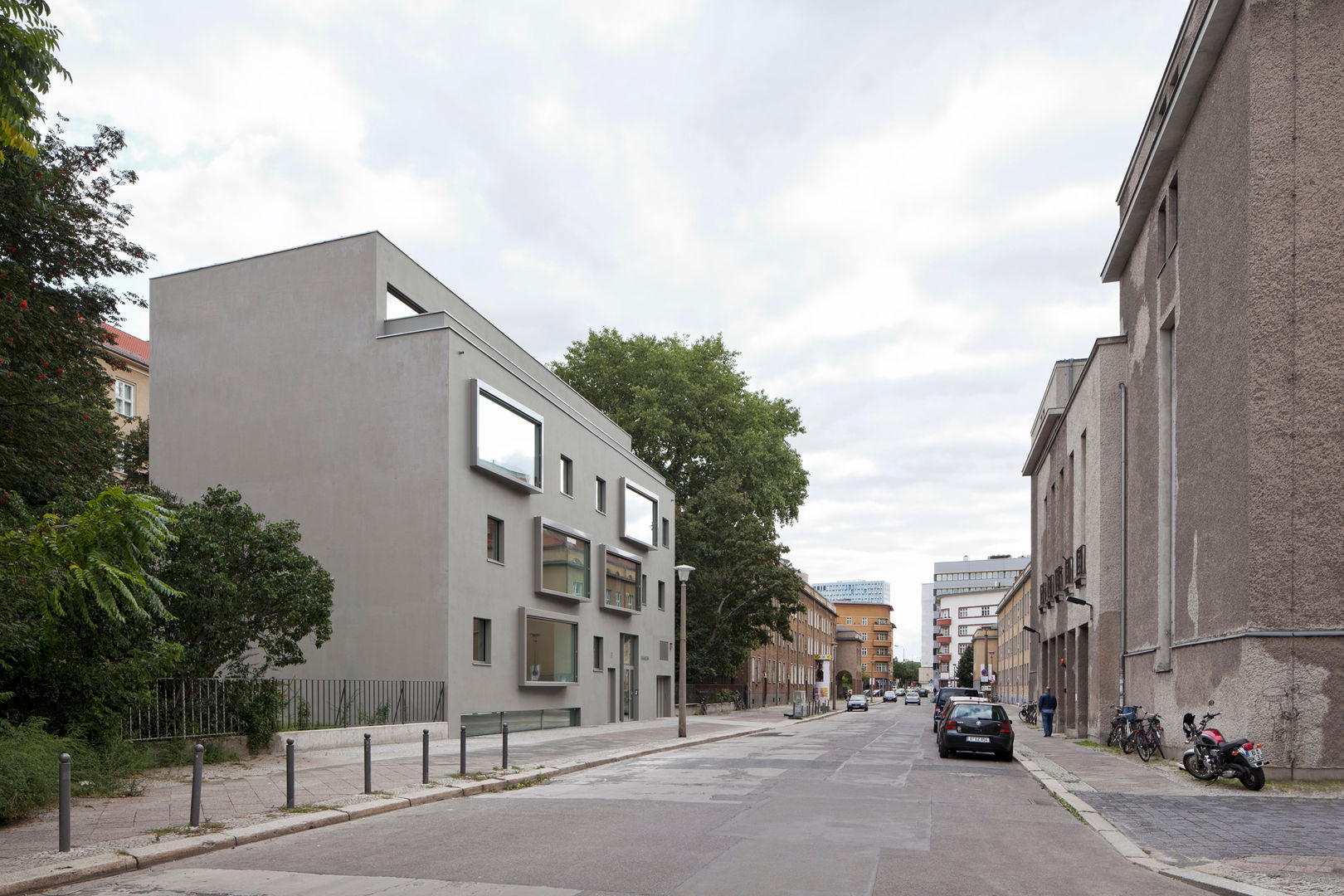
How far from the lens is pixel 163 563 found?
18.4 metres

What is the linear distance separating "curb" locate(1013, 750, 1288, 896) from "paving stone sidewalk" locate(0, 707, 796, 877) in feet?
27.3

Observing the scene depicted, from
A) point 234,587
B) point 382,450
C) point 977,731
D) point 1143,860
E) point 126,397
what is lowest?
point 977,731

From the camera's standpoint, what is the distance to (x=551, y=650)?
106ft

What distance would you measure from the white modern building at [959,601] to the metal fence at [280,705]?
118620 mm

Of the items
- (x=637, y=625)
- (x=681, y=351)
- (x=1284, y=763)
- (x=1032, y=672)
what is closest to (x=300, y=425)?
(x=637, y=625)

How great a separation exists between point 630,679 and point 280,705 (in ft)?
75.5

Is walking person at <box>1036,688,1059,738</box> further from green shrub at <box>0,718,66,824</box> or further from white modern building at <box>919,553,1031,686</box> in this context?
white modern building at <box>919,553,1031,686</box>

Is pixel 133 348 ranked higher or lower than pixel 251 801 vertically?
higher

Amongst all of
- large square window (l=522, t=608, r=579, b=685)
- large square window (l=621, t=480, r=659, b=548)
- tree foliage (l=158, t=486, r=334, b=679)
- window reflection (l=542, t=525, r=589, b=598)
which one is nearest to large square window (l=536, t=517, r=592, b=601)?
window reflection (l=542, t=525, r=589, b=598)

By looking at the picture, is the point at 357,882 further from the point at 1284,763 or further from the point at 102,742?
the point at 1284,763

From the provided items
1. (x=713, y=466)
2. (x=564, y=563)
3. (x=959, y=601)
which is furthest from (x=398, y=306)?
(x=959, y=601)

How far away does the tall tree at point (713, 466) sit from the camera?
51.3m

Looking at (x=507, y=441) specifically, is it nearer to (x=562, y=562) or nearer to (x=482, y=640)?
(x=482, y=640)

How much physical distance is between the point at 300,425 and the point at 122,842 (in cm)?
1876
